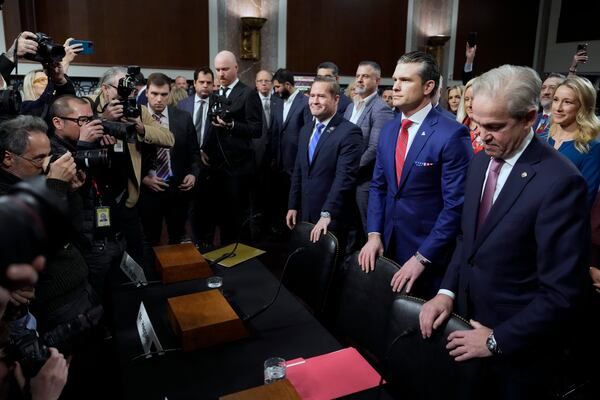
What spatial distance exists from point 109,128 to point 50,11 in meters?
4.67

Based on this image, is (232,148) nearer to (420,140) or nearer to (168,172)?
(168,172)

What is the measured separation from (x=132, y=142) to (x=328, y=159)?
1288 mm

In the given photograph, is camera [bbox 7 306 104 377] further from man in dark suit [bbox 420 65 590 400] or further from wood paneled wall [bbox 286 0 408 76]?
wood paneled wall [bbox 286 0 408 76]

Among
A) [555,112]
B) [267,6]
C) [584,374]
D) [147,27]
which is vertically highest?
[267,6]

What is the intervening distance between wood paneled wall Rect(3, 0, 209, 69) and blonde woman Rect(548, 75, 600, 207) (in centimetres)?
581

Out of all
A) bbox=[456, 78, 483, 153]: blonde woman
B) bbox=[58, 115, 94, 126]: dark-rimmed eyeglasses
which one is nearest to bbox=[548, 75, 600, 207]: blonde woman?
bbox=[456, 78, 483, 153]: blonde woman

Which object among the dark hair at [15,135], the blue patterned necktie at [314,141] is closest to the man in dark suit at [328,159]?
the blue patterned necktie at [314,141]

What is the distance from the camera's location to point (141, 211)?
332 cm

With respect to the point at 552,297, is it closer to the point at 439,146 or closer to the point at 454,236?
the point at 454,236

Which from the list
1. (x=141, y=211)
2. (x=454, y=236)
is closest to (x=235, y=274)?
(x=454, y=236)

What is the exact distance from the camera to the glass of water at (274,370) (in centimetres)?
129

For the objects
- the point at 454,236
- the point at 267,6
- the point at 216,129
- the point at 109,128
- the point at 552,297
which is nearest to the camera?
the point at 552,297

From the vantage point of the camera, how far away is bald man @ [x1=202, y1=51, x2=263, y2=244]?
3.69 meters

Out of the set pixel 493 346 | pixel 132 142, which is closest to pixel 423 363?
pixel 493 346
